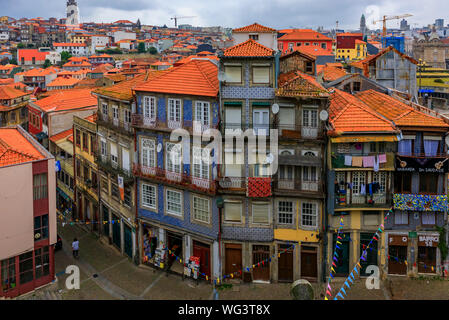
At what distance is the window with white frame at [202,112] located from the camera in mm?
30031

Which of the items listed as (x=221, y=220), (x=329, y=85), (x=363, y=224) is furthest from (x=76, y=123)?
(x=363, y=224)

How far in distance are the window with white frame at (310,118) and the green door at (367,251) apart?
7871 mm

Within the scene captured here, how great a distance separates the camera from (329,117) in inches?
1174

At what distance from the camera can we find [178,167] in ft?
104

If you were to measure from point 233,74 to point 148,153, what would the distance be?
861 centimetres

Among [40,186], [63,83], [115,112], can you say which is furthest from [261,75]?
[63,83]

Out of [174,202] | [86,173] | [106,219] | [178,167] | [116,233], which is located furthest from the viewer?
[86,173]

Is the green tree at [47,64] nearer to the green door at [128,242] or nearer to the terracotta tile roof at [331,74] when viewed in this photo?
the terracotta tile roof at [331,74]

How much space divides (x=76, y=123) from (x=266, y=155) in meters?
22.0

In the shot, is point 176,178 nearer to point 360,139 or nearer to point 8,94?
point 360,139

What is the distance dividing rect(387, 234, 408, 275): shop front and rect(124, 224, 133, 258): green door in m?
18.6

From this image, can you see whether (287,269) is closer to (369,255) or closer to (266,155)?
(369,255)

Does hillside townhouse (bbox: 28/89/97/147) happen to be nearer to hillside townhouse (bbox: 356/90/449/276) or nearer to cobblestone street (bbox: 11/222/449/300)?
cobblestone street (bbox: 11/222/449/300)

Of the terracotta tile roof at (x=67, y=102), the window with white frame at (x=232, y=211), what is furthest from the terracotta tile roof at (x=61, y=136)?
the window with white frame at (x=232, y=211)
